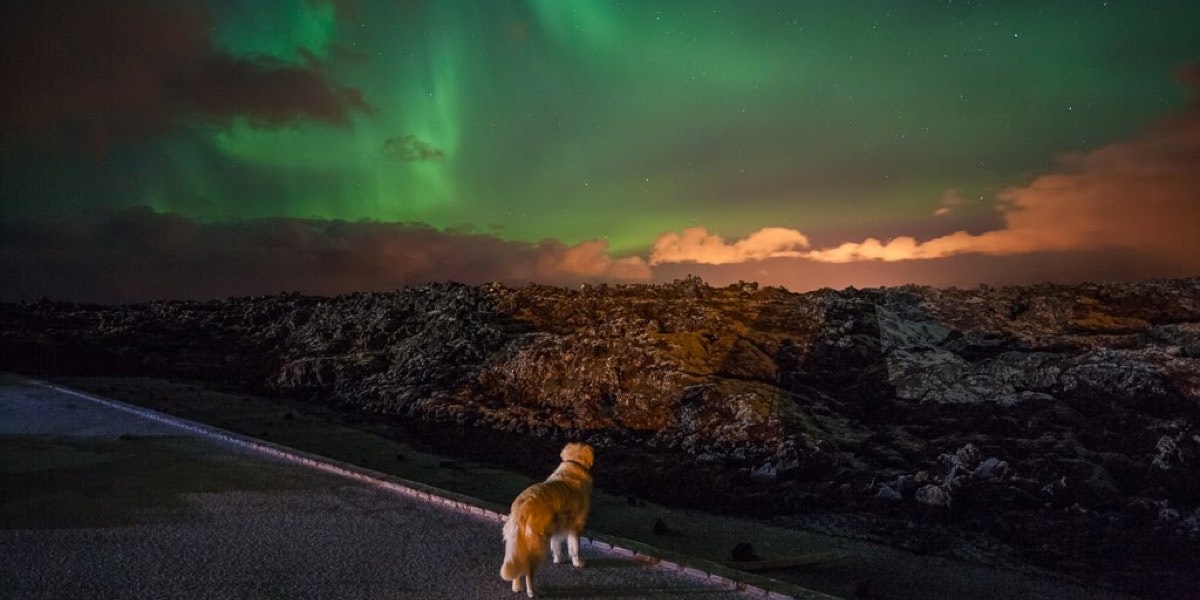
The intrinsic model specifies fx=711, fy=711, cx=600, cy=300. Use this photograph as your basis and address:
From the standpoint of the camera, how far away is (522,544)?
4328 mm

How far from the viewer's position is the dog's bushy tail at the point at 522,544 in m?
4.32

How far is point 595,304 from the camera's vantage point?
1864cm

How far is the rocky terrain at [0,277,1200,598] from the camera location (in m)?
7.54

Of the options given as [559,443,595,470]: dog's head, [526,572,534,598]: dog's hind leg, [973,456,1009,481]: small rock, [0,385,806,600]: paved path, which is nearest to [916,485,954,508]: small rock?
[973,456,1009,481]: small rock

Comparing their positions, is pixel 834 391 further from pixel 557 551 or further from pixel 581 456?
pixel 557 551

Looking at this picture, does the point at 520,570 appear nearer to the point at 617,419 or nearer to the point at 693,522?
the point at 693,522

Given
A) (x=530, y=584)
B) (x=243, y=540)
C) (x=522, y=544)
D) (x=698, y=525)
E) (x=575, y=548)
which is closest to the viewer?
(x=522, y=544)

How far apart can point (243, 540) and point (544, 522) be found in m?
2.90

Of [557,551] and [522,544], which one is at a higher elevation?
[522,544]

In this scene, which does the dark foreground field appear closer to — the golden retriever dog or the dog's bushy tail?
the golden retriever dog

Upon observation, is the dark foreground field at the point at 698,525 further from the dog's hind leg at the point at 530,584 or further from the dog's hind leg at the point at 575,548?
the dog's hind leg at the point at 530,584

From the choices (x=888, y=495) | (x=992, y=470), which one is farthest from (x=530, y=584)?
(x=992, y=470)

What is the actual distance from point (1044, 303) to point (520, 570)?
16.8 m

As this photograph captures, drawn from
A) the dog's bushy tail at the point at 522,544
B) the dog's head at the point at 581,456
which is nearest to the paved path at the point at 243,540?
the dog's bushy tail at the point at 522,544
